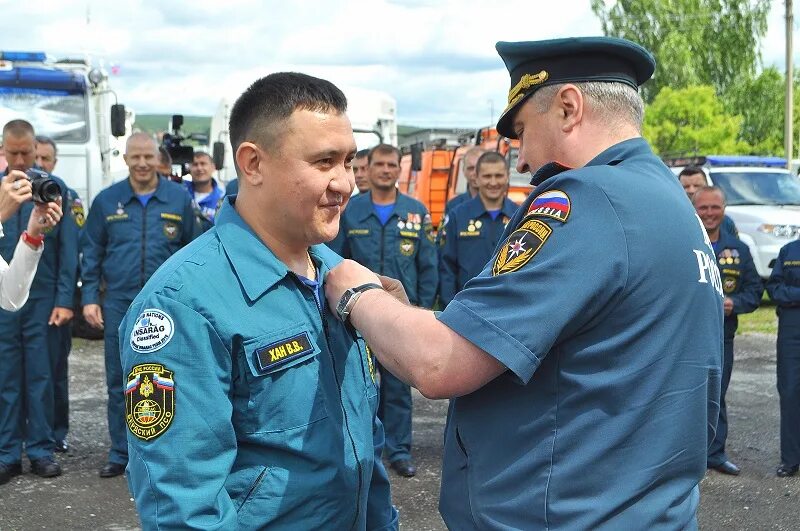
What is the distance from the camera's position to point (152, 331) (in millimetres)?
2102

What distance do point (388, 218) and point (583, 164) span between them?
198 inches

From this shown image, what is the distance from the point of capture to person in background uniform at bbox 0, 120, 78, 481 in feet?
21.9

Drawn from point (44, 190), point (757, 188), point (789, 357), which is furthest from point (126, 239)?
point (757, 188)

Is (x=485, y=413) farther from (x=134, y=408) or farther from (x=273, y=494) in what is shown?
(x=134, y=408)

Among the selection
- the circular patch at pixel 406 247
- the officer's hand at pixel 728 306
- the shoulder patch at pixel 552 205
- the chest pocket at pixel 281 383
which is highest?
the shoulder patch at pixel 552 205

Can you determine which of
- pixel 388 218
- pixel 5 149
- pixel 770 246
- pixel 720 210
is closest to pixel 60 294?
pixel 5 149

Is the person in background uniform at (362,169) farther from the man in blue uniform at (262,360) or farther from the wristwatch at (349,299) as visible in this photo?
the wristwatch at (349,299)

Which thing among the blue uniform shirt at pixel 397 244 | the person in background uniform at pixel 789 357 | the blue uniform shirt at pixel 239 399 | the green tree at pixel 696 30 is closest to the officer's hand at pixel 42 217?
the blue uniform shirt at pixel 397 244

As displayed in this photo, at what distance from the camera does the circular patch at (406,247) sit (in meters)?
7.36

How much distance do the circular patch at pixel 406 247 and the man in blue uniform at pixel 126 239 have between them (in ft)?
5.03

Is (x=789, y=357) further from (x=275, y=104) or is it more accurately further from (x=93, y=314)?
(x=275, y=104)

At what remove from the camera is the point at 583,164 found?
93.7 inches

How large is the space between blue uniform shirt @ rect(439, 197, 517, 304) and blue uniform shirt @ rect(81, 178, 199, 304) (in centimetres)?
198

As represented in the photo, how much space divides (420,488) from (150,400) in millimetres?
4528
